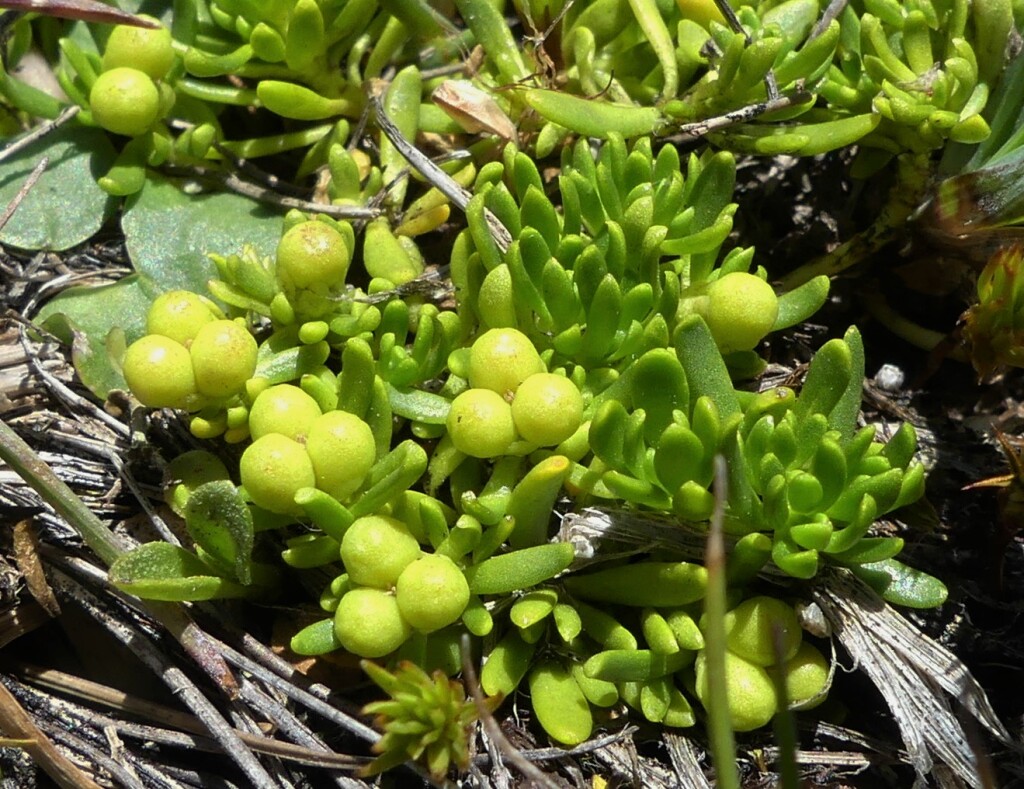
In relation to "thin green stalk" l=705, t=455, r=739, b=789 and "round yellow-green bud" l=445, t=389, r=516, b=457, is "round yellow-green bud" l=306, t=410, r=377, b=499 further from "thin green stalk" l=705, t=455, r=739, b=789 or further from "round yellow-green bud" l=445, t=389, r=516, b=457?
"thin green stalk" l=705, t=455, r=739, b=789

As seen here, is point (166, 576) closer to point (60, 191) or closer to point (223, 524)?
point (223, 524)

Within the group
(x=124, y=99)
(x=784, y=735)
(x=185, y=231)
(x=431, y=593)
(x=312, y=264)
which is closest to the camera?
(x=784, y=735)

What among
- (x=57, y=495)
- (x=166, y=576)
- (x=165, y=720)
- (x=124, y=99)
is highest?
(x=124, y=99)

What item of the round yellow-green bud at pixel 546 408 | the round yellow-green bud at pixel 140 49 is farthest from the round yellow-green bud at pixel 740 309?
the round yellow-green bud at pixel 140 49

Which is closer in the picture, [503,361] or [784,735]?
[784,735]

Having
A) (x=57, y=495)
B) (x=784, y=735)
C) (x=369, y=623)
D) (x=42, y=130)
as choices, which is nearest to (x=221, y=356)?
(x=57, y=495)

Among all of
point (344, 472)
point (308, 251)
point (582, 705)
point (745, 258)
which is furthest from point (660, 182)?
point (582, 705)
